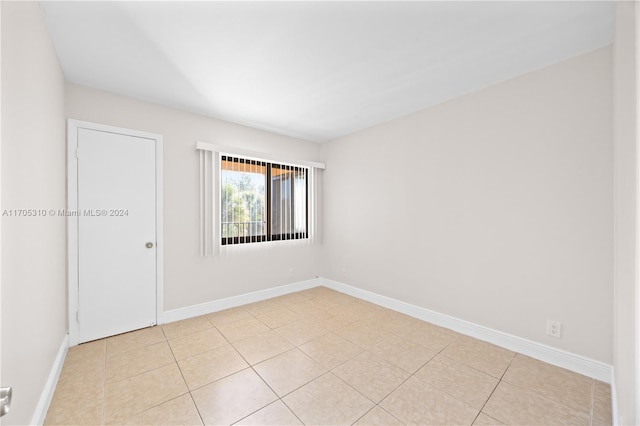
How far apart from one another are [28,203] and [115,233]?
4.55 ft

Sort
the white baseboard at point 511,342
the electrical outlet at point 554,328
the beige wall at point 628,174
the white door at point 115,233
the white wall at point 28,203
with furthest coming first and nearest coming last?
the white door at point 115,233, the electrical outlet at point 554,328, the white baseboard at point 511,342, the white wall at point 28,203, the beige wall at point 628,174

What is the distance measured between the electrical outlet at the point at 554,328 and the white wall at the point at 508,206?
36 millimetres

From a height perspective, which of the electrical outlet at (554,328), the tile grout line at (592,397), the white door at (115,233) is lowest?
the tile grout line at (592,397)

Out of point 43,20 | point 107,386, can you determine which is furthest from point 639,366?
point 43,20

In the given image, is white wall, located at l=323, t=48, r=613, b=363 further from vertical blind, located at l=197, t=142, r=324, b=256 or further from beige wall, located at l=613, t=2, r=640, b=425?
vertical blind, located at l=197, t=142, r=324, b=256

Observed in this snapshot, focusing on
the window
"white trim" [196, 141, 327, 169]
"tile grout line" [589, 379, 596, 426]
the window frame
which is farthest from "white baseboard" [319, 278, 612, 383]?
"white trim" [196, 141, 327, 169]

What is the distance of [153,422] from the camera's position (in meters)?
1.62

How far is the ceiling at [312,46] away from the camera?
5.57 ft

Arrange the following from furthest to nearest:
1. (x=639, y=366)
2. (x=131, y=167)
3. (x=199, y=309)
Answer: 1. (x=199, y=309)
2. (x=131, y=167)
3. (x=639, y=366)

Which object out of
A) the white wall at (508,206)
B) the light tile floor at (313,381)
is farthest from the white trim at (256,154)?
the light tile floor at (313,381)

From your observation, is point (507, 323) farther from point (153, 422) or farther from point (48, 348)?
point (48, 348)

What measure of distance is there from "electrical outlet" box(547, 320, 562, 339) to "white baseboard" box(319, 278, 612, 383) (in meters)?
0.12

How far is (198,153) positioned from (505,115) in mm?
3429

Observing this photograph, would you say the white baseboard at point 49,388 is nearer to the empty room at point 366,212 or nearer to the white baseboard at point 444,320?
the empty room at point 366,212
